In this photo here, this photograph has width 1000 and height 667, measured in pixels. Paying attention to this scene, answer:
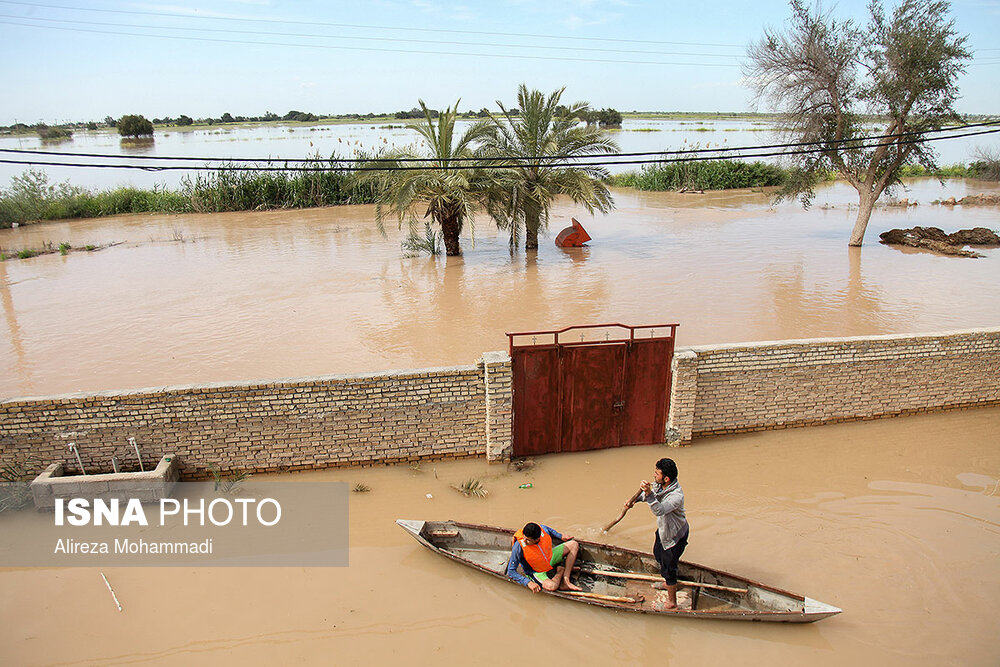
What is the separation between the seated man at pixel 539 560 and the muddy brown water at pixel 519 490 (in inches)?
10.7

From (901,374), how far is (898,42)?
496 inches

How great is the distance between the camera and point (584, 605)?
571 cm

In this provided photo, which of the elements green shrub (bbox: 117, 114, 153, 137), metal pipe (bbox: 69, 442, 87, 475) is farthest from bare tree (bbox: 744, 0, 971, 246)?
green shrub (bbox: 117, 114, 153, 137)

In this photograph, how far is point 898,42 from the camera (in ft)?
54.0

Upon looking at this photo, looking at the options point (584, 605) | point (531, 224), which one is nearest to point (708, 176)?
point (531, 224)

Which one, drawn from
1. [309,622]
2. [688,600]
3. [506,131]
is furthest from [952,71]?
[309,622]

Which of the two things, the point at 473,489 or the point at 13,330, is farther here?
the point at 13,330

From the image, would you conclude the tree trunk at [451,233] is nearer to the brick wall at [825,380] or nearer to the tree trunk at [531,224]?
the tree trunk at [531,224]

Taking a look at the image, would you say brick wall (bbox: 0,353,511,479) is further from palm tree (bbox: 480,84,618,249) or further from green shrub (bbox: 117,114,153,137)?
green shrub (bbox: 117,114,153,137)

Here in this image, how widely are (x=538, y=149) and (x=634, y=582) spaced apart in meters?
13.0

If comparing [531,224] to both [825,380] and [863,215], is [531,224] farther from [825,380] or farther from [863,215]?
[825,380]

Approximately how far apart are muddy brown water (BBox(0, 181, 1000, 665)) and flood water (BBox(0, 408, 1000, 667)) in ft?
0.07

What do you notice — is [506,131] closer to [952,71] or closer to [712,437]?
[712,437]
